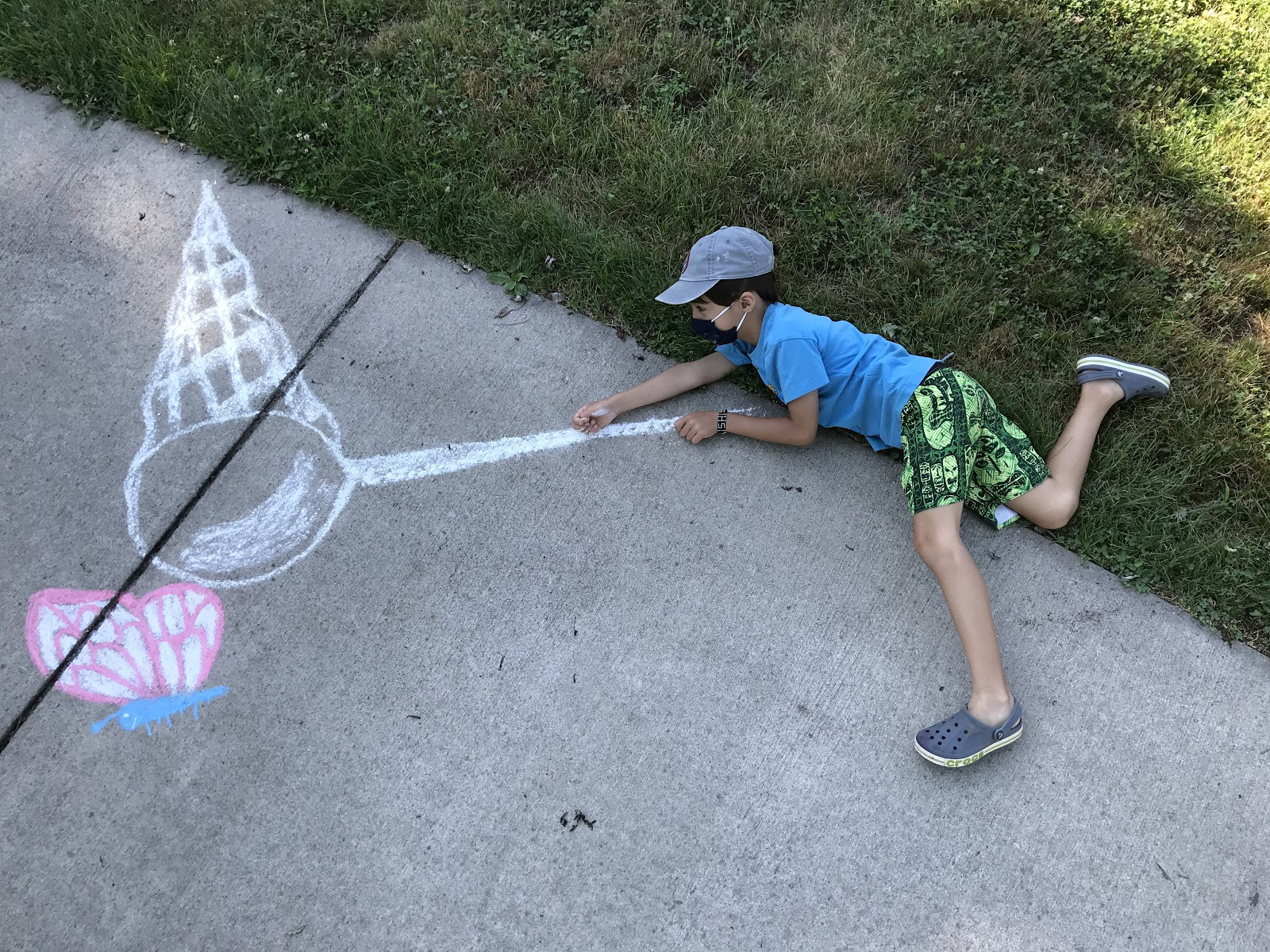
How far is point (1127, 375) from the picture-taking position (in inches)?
112

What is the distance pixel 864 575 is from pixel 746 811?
2.65ft

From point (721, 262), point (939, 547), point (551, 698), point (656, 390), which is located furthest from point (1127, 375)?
point (551, 698)

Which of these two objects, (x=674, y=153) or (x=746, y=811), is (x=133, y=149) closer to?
(x=674, y=153)

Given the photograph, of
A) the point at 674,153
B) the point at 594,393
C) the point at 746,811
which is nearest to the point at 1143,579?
the point at 746,811

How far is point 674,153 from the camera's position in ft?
11.0

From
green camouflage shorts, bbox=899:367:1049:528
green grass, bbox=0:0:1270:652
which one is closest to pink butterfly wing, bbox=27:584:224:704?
→ green grass, bbox=0:0:1270:652

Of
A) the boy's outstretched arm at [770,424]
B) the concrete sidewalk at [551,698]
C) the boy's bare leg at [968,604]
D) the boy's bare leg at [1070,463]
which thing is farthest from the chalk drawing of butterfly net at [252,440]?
the boy's bare leg at [1070,463]

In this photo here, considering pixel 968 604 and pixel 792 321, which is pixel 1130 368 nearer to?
pixel 968 604

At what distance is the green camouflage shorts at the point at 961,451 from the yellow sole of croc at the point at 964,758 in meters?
0.68

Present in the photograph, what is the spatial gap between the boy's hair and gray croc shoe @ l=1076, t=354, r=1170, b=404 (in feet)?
3.74

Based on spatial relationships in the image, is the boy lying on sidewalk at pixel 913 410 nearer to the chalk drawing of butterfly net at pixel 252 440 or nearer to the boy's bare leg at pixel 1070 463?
the boy's bare leg at pixel 1070 463

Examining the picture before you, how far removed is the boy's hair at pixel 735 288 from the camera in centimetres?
266

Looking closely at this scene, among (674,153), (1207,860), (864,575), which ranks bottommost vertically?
(1207,860)

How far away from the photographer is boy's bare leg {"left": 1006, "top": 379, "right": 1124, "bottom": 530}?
2.69 metres
